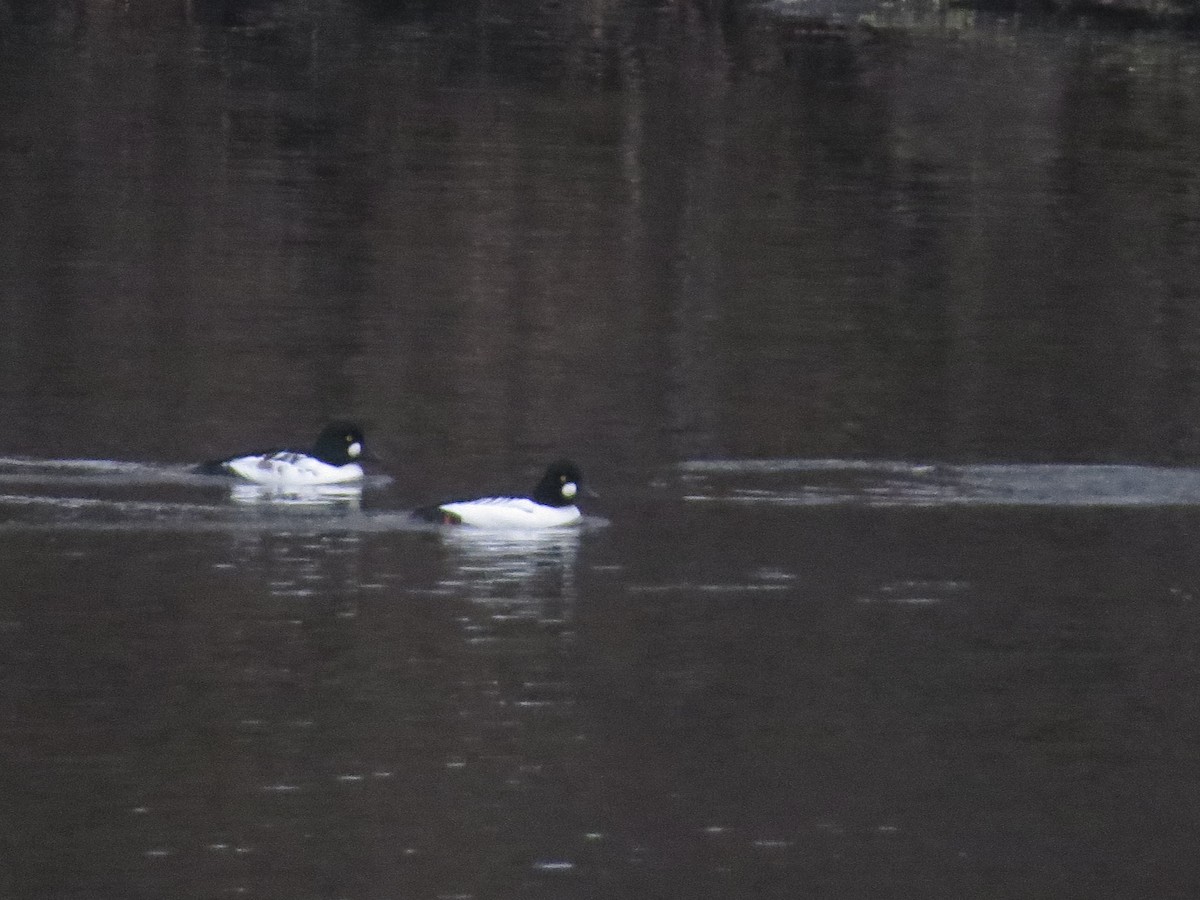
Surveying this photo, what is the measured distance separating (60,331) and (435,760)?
10.5 meters

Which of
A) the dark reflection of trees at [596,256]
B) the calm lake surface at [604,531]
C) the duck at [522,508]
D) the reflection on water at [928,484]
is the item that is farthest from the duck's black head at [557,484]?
the dark reflection of trees at [596,256]

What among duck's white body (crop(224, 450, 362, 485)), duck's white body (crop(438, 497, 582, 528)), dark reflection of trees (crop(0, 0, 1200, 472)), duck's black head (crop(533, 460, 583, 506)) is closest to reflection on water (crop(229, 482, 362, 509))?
duck's white body (crop(224, 450, 362, 485))

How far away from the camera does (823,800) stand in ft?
37.0

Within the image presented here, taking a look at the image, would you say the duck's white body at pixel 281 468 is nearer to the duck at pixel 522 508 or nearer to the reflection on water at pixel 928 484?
the duck at pixel 522 508

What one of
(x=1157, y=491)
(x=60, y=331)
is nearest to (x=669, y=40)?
(x=60, y=331)

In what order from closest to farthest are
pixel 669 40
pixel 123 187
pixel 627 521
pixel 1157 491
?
pixel 627 521 < pixel 1157 491 < pixel 123 187 < pixel 669 40

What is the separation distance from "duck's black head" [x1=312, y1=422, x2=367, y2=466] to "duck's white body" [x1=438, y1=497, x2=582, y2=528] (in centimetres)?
115

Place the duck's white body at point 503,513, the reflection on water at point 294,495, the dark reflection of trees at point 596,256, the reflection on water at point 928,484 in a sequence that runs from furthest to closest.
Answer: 1. the dark reflection of trees at point 596,256
2. the reflection on water at point 928,484
3. the reflection on water at point 294,495
4. the duck's white body at point 503,513

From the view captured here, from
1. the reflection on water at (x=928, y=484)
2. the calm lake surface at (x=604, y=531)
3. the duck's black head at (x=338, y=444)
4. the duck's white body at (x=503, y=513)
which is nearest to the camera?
the calm lake surface at (x=604, y=531)

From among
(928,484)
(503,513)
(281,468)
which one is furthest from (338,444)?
(928,484)

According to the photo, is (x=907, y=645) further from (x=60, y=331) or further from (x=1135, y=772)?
(x=60, y=331)

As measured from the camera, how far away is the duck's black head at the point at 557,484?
1557 centimetres

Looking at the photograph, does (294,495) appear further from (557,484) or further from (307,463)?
(557,484)

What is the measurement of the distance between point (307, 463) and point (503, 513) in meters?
1.37
